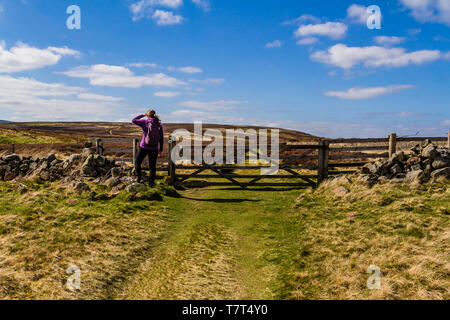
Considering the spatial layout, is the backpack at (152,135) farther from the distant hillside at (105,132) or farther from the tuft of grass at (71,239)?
the distant hillside at (105,132)

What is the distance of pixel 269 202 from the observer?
1016 cm

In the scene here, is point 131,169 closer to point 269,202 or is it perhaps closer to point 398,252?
point 269,202

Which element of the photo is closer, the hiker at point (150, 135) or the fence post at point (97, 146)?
the hiker at point (150, 135)

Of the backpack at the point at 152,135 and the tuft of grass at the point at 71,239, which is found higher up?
the backpack at the point at 152,135

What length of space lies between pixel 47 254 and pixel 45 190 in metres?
5.47

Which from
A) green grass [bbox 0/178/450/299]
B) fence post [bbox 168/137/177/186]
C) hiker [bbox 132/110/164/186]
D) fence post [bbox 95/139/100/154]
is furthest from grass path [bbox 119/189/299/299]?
fence post [bbox 95/139/100/154]

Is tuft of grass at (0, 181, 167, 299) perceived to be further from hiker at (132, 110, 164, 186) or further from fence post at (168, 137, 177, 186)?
fence post at (168, 137, 177, 186)

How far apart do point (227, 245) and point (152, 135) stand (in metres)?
5.42

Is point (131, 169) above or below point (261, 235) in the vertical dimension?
above

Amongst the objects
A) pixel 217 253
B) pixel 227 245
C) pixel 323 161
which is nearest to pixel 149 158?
pixel 227 245

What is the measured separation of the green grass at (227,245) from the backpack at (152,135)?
5.88ft

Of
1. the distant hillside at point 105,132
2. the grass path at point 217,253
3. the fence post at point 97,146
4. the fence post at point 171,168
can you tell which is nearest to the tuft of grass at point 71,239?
the grass path at point 217,253

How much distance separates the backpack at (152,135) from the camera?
33.2 feet
